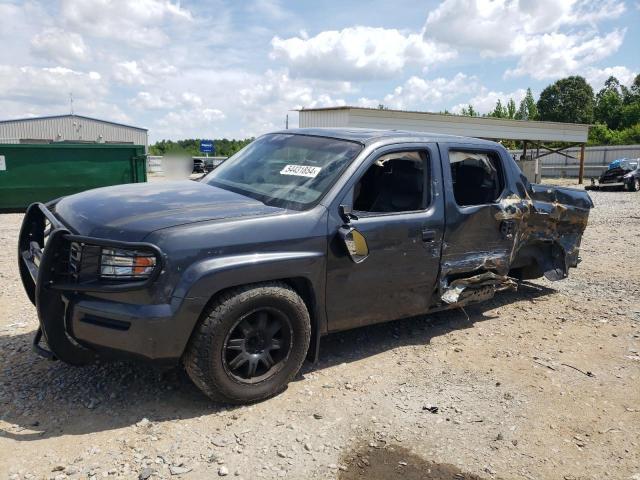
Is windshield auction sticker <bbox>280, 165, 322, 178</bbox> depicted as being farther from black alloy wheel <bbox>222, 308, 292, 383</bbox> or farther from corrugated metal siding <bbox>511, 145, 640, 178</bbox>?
corrugated metal siding <bbox>511, 145, 640, 178</bbox>

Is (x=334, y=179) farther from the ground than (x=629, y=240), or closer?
farther from the ground

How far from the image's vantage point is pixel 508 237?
5.13m

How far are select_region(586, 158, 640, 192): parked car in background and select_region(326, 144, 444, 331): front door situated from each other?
24.1 meters

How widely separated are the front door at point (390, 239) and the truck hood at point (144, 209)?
2.19 ft

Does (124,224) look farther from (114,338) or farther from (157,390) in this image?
(157,390)

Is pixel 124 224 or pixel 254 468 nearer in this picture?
pixel 254 468

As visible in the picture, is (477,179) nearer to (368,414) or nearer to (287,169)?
(287,169)

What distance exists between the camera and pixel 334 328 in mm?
3979

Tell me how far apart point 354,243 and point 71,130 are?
5517cm

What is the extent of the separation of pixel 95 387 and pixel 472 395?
2673mm

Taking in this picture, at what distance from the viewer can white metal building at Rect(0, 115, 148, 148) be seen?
50562 mm

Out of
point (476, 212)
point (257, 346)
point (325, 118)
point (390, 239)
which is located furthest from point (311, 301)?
point (325, 118)

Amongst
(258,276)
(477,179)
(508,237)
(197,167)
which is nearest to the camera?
(258,276)

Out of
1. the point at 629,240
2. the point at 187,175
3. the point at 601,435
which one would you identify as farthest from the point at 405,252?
the point at 629,240
